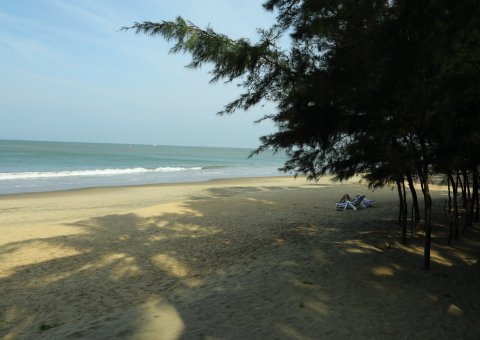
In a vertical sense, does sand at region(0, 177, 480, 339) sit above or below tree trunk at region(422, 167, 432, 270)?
below

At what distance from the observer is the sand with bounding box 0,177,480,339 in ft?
15.1

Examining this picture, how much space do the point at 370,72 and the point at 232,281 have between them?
11.9 feet

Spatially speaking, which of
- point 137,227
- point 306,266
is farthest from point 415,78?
point 137,227

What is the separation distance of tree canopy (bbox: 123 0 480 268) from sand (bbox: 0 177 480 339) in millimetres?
1284

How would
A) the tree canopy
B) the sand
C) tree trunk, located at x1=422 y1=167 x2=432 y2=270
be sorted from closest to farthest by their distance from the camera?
1. the tree canopy
2. the sand
3. tree trunk, located at x1=422 y1=167 x2=432 y2=270

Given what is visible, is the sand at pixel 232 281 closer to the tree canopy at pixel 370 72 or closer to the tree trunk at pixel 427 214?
the tree trunk at pixel 427 214

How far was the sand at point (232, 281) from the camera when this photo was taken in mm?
4594

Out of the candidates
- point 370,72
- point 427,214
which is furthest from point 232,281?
point 370,72

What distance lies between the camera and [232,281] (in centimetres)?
618

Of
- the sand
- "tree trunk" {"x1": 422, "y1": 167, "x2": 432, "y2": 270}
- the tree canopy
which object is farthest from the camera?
"tree trunk" {"x1": 422, "y1": 167, "x2": 432, "y2": 270}

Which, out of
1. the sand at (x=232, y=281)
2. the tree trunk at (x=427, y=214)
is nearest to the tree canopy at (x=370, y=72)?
the tree trunk at (x=427, y=214)

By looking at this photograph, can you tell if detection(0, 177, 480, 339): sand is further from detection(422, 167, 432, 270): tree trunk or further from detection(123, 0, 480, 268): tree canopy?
detection(123, 0, 480, 268): tree canopy

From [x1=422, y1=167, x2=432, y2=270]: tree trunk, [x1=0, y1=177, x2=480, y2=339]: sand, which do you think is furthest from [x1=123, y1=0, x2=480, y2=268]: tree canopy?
[x1=0, y1=177, x2=480, y2=339]: sand

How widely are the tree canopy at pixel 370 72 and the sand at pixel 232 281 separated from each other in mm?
1284
